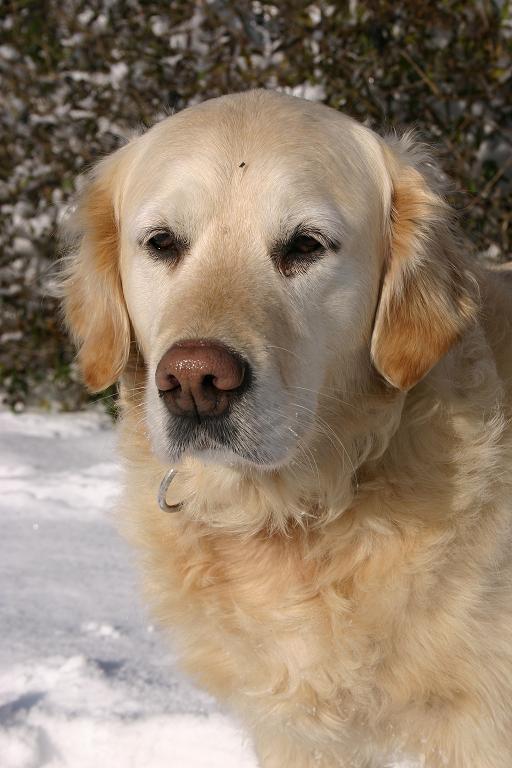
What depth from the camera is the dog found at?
2150 mm

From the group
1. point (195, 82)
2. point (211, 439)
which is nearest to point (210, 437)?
point (211, 439)

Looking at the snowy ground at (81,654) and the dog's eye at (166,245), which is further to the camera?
the snowy ground at (81,654)

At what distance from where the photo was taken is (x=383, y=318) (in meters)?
2.34

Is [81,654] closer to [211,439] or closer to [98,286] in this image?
[98,286]

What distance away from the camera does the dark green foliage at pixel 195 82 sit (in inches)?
196

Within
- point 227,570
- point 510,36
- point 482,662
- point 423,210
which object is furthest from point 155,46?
point 482,662

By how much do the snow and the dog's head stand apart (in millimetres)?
792

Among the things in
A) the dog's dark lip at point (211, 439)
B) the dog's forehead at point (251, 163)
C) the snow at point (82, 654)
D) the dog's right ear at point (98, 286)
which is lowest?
the snow at point (82, 654)

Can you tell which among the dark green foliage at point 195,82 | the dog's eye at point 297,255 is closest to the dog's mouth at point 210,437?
the dog's eye at point 297,255

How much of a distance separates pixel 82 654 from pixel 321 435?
131 cm

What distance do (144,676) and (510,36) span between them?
3.77 m

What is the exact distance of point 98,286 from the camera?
2527mm

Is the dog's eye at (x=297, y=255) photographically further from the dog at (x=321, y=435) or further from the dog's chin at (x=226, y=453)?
the dog's chin at (x=226, y=453)

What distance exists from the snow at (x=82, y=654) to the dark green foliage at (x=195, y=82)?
4.38ft
